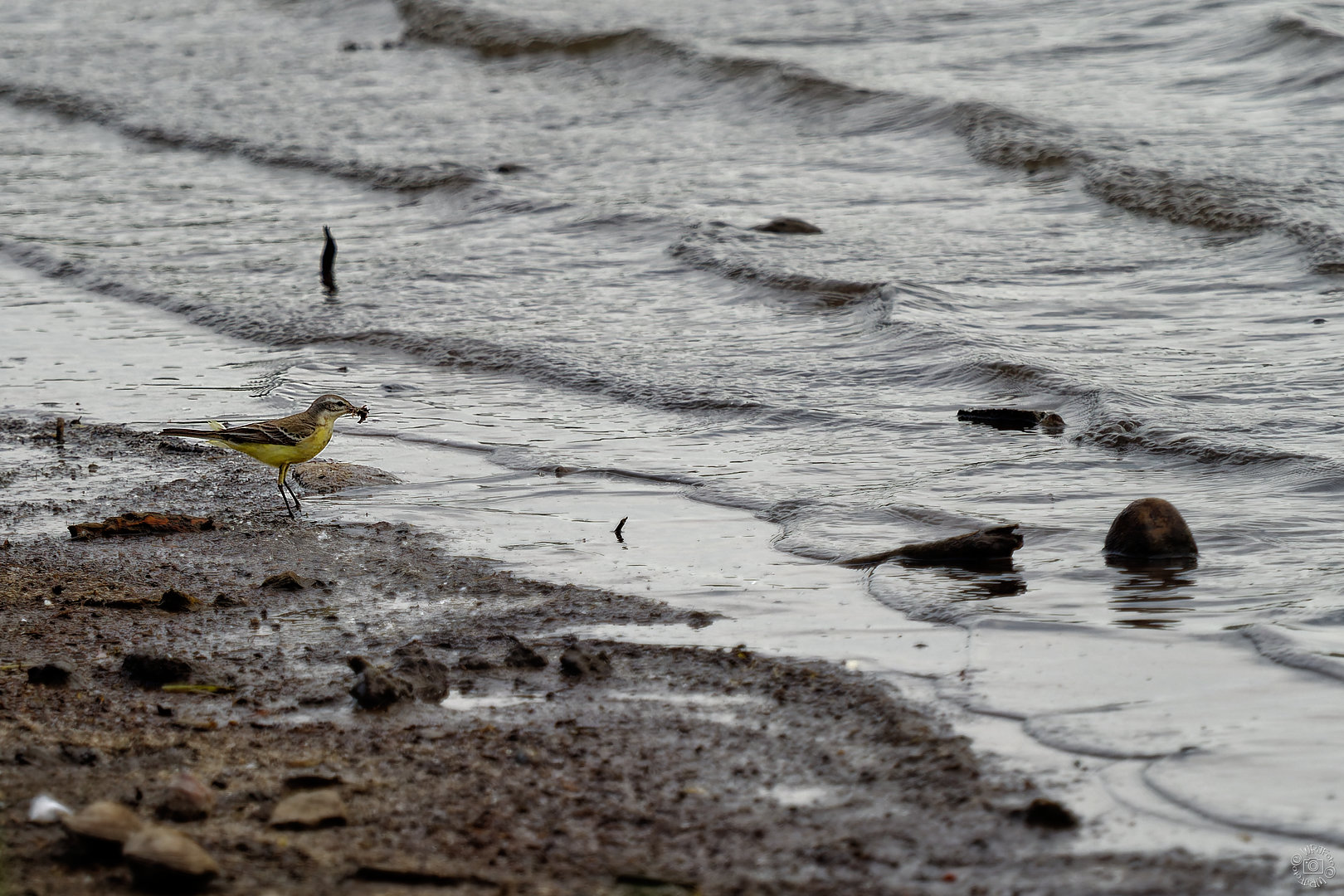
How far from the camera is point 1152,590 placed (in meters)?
5.18

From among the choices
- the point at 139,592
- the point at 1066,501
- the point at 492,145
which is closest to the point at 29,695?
the point at 139,592

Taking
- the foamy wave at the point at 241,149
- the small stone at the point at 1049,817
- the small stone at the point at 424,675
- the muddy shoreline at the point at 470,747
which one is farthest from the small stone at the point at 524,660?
the foamy wave at the point at 241,149

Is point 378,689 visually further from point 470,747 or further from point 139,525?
point 139,525

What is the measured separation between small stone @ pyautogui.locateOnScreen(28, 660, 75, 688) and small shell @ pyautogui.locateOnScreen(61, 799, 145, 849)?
1175 millimetres

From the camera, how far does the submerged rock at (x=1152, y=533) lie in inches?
214

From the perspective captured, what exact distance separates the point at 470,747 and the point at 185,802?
0.79 m

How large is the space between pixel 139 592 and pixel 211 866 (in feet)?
7.74

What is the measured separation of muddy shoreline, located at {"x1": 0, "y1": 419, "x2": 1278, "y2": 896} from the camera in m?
3.33

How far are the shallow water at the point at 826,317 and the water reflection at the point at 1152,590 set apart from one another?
0.8 inches

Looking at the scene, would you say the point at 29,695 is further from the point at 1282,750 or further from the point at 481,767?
the point at 1282,750

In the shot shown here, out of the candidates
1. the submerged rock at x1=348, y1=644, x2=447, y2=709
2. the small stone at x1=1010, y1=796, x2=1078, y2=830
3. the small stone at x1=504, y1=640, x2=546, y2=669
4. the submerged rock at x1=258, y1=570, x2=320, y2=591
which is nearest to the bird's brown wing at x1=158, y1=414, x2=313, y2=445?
the submerged rock at x1=258, y1=570, x2=320, y2=591

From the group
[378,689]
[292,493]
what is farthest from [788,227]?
[378,689]

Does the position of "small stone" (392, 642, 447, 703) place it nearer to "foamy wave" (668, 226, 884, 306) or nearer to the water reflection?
the water reflection

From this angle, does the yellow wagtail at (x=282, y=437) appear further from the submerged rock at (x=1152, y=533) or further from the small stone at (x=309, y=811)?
the submerged rock at (x=1152, y=533)
